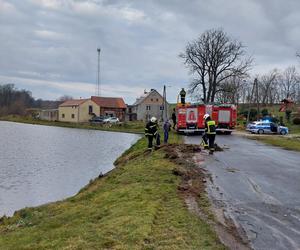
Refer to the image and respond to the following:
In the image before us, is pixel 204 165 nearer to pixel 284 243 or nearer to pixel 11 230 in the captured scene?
pixel 11 230

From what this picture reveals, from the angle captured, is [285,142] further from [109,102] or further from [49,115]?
[49,115]

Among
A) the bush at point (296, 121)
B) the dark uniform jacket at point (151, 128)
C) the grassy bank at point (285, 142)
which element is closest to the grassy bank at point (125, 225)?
the dark uniform jacket at point (151, 128)

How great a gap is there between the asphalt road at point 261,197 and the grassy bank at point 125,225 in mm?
943

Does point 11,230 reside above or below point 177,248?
below

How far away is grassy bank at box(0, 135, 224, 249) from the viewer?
6870 mm

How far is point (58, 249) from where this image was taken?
7.00 m

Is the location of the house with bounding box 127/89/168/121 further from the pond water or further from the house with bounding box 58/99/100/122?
the pond water

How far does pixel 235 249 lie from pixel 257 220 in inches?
84.4

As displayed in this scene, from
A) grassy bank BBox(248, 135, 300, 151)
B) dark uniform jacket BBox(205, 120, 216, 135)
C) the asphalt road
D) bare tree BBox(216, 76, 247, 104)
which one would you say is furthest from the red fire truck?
bare tree BBox(216, 76, 247, 104)

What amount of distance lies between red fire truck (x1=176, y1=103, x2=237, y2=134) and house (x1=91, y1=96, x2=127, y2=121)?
67670 millimetres

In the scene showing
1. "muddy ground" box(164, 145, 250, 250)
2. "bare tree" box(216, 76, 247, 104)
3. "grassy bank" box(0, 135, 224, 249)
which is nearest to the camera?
"grassy bank" box(0, 135, 224, 249)

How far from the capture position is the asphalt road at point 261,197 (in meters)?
7.53

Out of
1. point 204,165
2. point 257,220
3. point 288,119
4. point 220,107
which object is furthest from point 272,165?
point 288,119

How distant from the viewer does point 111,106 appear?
107m
